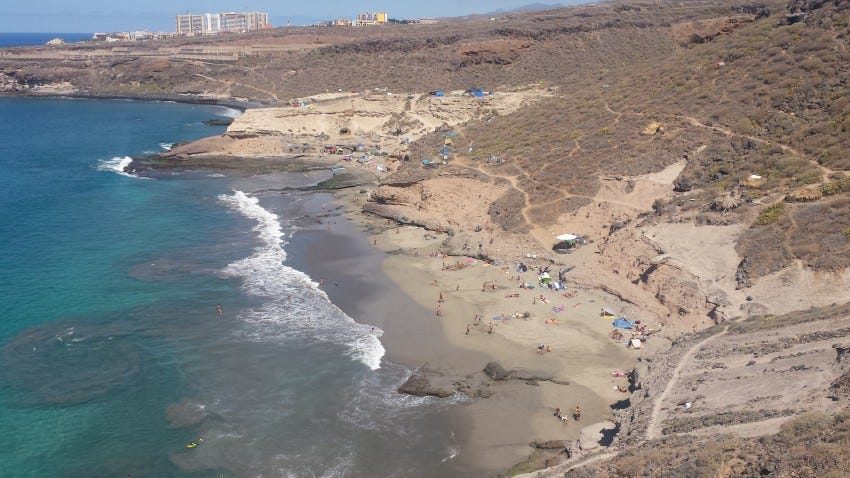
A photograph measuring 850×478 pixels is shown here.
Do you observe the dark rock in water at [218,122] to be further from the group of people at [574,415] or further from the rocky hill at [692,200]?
the group of people at [574,415]

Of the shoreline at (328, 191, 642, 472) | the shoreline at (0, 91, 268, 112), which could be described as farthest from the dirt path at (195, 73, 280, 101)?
the shoreline at (328, 191, 642, 472)

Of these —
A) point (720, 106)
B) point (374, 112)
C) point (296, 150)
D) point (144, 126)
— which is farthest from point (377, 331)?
point (144, 126)

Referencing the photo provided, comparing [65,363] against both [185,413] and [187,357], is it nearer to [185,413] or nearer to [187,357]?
[187,357]

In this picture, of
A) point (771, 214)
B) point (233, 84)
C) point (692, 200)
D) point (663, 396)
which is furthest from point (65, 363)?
point (233, 84)

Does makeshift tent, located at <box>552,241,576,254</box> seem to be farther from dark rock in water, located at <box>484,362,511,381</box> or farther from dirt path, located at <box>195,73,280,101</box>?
dirt path, located at <box>195,73,280,101</box>

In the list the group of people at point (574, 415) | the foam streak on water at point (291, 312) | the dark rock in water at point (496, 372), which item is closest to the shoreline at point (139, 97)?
the foam streak on water at point (291, 312)
